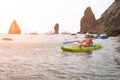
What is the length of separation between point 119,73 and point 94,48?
15841 mm

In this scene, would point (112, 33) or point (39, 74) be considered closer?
point (39, 74)

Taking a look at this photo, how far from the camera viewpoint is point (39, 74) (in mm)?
14656

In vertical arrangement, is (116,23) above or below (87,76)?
above

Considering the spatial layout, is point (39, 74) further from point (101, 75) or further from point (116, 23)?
point (116, 23)

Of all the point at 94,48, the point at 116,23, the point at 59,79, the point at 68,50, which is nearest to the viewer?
the point at 59,79

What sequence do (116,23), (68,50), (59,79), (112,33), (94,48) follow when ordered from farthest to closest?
(116,23) < (112,33) < (94,48) < (68,50) < (59,79)

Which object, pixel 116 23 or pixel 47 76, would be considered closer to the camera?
pixel 47 76

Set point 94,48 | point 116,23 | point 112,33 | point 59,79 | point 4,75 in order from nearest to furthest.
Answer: point 59,79 < point 4,75 < point 94,48 < point 112,33 < point 116,23

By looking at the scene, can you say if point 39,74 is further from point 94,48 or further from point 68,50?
point 94,48

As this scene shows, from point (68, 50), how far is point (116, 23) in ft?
322

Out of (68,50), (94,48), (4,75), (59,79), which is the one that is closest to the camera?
(59,79)

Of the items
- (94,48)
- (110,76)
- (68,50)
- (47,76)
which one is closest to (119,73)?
(110,76)

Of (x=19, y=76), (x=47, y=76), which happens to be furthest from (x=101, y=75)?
(x=19, y=76)

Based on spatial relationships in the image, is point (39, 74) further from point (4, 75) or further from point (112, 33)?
point (112, 33)
